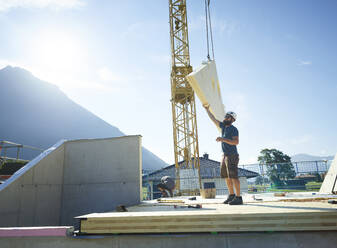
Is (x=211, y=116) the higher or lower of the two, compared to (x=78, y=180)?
higher

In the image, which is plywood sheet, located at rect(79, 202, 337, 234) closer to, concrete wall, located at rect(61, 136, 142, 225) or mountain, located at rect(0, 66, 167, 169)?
concrete wall, located at rect(61, 136, 142, 225)

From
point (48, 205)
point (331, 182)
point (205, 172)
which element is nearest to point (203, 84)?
point (331, 182)

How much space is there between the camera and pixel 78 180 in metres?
8.21

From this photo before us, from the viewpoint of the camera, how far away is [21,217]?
250 inches

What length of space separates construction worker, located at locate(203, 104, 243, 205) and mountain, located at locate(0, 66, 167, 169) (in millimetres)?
107194

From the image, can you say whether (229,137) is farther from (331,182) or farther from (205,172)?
(205,172)

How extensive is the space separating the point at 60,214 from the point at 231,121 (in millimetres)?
7403

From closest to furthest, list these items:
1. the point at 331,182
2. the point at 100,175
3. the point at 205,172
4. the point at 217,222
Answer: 1. the point at 217,222
2. the point at 331,182
3. the point at 100,175
4. the point at 205,172

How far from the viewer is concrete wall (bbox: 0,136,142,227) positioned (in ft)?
22.5

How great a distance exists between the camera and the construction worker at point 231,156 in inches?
162

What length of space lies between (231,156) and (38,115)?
151040 mm

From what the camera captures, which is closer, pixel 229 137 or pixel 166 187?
pixel 229 137

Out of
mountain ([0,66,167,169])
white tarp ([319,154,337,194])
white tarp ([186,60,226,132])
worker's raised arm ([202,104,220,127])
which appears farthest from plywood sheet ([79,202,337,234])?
mountain ([0,66,167,169])

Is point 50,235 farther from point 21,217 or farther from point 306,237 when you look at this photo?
point 21,217
